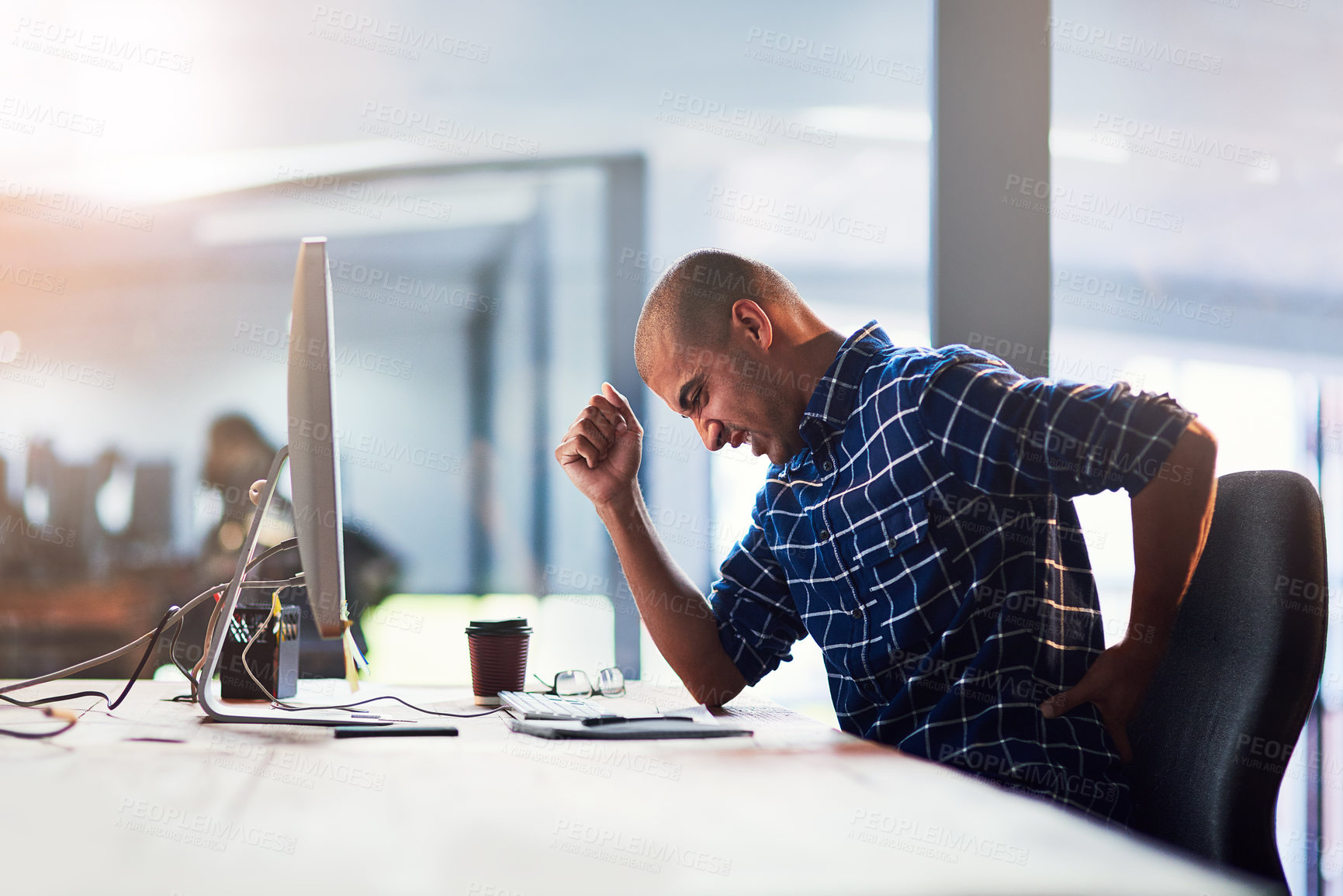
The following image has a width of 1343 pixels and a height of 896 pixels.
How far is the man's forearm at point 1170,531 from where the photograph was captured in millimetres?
1037

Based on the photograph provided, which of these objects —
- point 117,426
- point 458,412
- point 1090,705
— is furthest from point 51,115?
point 1090,705

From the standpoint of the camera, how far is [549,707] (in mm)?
1271

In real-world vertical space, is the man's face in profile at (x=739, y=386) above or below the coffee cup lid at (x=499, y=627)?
above

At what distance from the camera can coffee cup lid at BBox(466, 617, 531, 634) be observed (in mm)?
1526

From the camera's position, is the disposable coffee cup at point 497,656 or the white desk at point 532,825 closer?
the white desk at point 532,825

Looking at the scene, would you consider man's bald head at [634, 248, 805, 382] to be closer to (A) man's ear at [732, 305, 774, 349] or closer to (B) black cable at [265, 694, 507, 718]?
(A) man's ear at [732, 305, 774, 349]

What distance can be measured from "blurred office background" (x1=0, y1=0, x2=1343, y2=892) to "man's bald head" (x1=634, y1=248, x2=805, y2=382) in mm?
858

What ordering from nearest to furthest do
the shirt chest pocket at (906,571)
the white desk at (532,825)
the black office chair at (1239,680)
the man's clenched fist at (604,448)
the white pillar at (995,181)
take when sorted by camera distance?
the white desk at (532,825) < the black office chair at (1239,680) < the shirt chest pocket at (906,571) < the man's clenched fist at (604,448) < the white pillar at (995,181)

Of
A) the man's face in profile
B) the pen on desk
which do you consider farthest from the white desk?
the man's face in profile

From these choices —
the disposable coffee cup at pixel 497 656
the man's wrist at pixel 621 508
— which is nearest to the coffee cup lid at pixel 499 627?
the disposable coffee cup at pixel 497 656

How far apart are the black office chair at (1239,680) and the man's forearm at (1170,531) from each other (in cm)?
3

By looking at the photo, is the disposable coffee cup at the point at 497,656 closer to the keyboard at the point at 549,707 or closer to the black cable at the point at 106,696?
the keyboard at the point at 549,707

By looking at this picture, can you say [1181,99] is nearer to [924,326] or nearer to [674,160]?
[924,326]

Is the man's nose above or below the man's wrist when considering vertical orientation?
above
